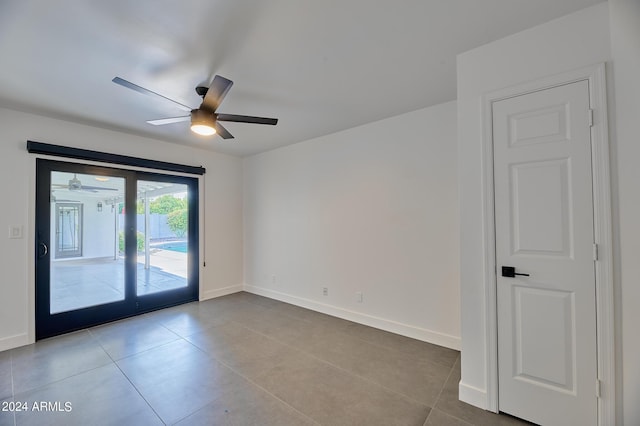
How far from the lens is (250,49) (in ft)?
6.43

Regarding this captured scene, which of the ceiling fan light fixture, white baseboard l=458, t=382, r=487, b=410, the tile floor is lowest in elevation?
the tile floor

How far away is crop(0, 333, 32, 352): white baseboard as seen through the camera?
9.26 ft

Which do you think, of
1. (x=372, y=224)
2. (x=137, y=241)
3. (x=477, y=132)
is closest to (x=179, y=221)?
(x=137, y=241)

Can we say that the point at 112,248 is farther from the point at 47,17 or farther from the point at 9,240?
the point at 47,17

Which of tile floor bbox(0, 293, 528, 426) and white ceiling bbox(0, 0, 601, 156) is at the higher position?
white ceiling bbox(0, 0, 601, 156)

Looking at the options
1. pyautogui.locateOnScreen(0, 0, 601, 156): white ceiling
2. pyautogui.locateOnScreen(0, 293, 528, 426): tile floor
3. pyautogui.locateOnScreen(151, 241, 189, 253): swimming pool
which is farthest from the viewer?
pyautogui.locateOnScreen(151, 241, 189, 253): swimming pool

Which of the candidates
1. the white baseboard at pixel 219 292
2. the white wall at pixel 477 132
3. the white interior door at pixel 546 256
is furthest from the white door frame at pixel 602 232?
the white baseboard at pixel 219 292

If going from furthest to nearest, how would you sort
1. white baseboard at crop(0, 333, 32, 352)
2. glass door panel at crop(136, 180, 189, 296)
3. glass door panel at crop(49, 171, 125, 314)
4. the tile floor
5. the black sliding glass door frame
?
glass door panel at crop(136, 180, 189, 296) → glass door panel at crop(49, 171, 125, 314) → the black sliding glass door frame → white baseboard at crop(0, 333, 32, 352) → the tile floor

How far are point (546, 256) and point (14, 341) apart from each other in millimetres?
5108

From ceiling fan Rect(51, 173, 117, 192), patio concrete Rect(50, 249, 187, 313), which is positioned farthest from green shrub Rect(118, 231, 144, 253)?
ceiling fan Rect(51, 173, 117, 192)

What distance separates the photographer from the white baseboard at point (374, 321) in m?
2.89

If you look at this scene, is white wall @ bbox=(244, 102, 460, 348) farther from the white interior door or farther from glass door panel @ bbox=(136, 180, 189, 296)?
glass door panel @ bbox=(136, 180, 189, 296)

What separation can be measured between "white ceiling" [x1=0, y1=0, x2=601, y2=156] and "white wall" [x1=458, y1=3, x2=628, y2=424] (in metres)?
0.11

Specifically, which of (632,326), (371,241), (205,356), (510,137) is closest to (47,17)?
(205,356)
